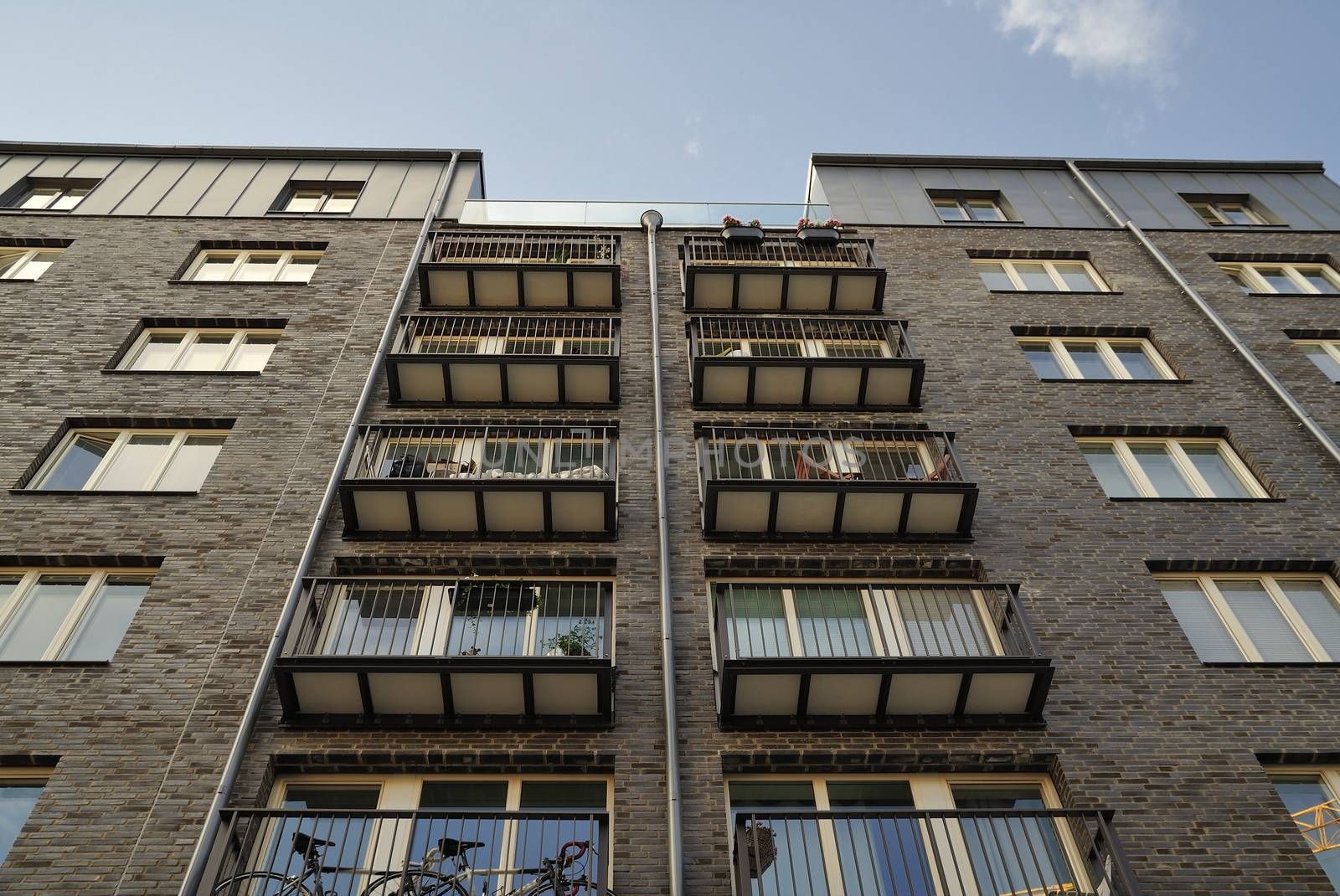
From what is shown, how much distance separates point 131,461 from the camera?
48.1ft

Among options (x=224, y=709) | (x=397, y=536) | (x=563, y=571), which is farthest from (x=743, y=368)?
(x=224, y=709)

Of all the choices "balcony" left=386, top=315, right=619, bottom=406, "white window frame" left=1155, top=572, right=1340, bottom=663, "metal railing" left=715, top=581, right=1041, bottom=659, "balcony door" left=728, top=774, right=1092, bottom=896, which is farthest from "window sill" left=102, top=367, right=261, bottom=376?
"white window frame" left=1155, top=572, right=1340, bottom=663

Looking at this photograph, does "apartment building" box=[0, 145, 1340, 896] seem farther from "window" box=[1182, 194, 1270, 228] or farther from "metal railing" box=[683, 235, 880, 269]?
"window" box=[1182, 194, 1270, 228]

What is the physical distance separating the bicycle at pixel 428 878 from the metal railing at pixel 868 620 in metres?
3.30

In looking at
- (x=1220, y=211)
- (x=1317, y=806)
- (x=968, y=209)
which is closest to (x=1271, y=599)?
(x=1317, y=806)

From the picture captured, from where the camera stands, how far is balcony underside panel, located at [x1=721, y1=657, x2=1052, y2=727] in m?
10.8

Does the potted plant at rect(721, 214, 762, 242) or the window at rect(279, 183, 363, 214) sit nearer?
the potted plant at rect(721, 214, 762, 242)

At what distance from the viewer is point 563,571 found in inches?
514

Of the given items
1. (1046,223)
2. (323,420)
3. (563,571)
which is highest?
(1046,223)

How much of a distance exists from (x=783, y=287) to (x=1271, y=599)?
9651mm

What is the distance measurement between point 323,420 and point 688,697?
298 inches

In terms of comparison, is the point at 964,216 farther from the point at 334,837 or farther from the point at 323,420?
the point at 334,837

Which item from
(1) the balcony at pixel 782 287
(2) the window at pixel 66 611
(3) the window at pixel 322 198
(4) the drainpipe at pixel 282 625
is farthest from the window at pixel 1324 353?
(3) the window at pixel 322 198

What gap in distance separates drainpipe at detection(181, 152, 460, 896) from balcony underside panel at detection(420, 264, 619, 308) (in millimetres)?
714
